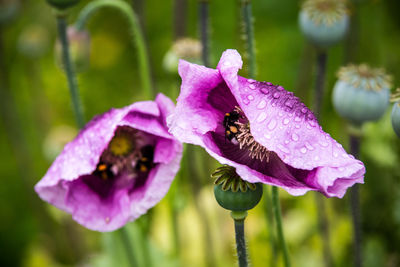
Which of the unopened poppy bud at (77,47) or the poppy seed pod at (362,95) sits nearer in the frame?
the poppy seed pod at (362,95)

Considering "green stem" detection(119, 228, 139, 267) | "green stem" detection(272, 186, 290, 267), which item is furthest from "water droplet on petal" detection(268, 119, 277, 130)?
"green stem" detection(119, 228, 139, 267)

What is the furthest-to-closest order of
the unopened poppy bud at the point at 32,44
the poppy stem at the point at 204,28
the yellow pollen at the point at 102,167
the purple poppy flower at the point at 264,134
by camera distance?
1. the unopened poppy bud at the point at 32,44
2. the poppy stem at the point at 204,28
3. the yellow pollen at the point at 102,167
4. the purple poppy flower at the point at 264,134

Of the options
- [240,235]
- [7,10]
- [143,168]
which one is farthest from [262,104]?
[7,10]

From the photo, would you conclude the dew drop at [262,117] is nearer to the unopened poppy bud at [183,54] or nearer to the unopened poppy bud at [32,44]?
the unopened poppy bud at [183,54]

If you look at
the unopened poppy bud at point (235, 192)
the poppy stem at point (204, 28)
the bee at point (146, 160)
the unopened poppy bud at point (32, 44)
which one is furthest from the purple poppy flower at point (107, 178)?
the unopened poppy bud at point (32, 44)

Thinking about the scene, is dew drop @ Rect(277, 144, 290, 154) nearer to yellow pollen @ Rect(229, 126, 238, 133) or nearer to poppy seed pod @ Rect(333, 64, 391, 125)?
yellow pollen @ Rect(229, 126, 238, 133)

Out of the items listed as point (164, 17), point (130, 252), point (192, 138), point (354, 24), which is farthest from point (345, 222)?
point (164, 17)
